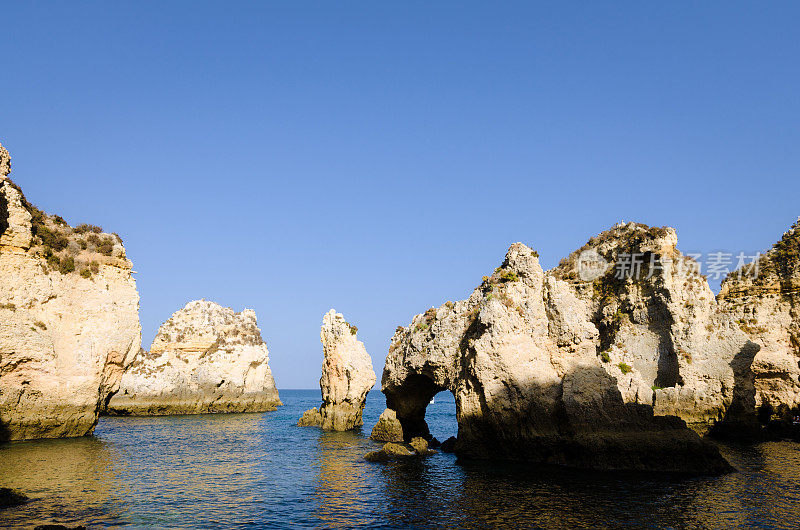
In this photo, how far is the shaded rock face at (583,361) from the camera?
2755cm

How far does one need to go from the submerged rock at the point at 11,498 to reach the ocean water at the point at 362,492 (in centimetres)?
73

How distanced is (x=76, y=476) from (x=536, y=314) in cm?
2683

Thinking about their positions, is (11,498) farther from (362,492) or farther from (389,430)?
(389,430)

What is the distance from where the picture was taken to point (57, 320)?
36.4 metres

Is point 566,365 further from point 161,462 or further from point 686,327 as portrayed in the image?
point 161,462

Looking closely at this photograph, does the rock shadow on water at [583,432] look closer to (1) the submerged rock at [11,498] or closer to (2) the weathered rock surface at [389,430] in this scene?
(2) the weathered rock surface at [389,430]

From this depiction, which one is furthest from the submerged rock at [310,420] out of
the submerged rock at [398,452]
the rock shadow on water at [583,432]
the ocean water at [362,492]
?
the rock shadow on water at [583,432]

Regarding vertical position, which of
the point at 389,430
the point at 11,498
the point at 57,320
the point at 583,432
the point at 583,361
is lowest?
the point at 389,430

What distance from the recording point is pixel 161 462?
3098 centimetres

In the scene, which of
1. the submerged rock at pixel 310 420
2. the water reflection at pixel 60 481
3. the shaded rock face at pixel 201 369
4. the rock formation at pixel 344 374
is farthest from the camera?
the shaded rock face at pixel 201 369

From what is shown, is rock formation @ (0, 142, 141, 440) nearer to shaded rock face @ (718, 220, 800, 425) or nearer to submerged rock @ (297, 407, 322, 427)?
submerged rock @ (297, 407, 322, 427)

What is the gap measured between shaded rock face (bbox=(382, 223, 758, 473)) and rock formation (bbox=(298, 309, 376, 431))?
11015 mm

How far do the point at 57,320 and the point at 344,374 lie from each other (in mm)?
26923

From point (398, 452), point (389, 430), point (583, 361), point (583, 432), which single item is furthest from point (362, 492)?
point (389, 430)
